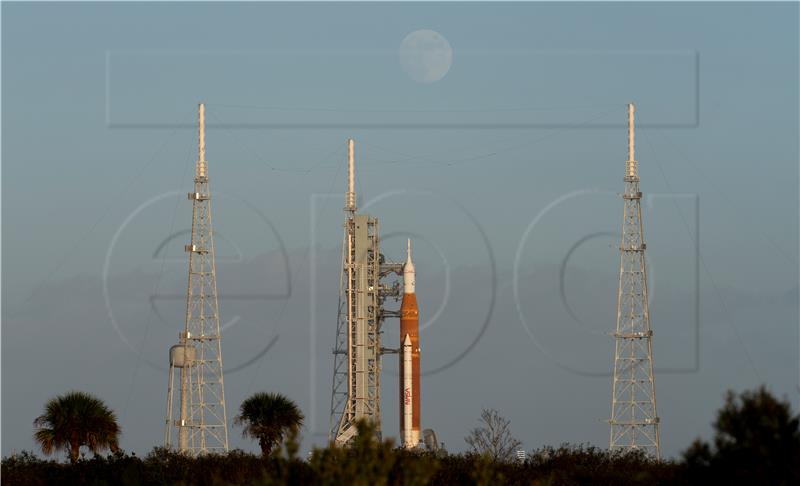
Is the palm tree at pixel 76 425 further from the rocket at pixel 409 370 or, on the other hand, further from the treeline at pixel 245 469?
the rocket at pixel 409 370

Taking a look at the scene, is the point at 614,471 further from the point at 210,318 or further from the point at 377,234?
the point at 377,234

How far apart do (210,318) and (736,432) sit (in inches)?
2208

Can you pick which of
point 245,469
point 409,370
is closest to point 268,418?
point 245,469

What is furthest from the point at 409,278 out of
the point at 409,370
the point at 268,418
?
the point at 268,418

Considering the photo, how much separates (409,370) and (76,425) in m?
44.9

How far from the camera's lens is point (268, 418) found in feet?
274

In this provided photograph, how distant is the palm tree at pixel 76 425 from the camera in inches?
3194

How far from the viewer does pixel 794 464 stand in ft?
141

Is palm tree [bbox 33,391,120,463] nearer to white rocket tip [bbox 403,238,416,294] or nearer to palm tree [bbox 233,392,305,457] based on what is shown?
palm tree [bbox 233,392,305,457]

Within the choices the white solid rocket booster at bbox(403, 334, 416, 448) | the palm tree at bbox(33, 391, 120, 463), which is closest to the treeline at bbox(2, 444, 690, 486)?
the palm tree at bbox(33, 391, 120, 463)

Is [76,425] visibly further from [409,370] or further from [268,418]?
[409,370]

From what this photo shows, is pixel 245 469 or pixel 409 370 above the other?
pixel 409 370

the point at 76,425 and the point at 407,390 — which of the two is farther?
the point at 407,390

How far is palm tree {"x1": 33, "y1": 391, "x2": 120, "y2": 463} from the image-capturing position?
81.1 m
